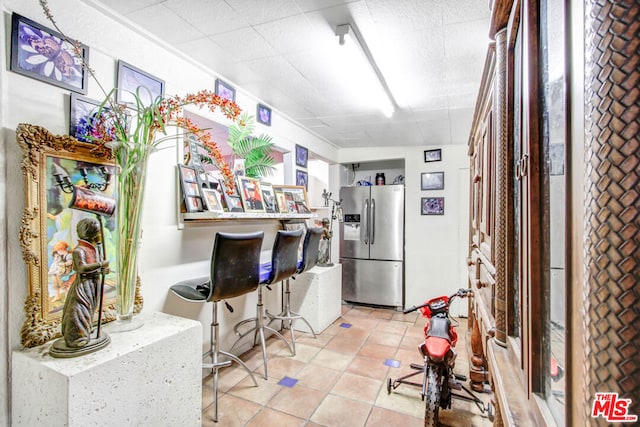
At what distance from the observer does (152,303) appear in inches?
80.2

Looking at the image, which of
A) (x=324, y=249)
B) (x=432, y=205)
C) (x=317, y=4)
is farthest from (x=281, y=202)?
(x=432, y=205)

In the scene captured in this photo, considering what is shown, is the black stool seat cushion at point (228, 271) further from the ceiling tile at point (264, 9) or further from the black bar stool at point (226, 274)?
the ceiling tile at point (264, 9)

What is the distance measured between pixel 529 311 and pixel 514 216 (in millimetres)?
333

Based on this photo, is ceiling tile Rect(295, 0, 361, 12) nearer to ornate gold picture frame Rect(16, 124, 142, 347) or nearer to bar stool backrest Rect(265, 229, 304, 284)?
ornate gold picture frame Rect(16, 124, 142, 347)

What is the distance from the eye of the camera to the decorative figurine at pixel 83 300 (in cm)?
128

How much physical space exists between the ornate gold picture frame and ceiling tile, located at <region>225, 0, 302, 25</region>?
42.3 inches

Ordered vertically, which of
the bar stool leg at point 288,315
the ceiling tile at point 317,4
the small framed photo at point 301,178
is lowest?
the bar stool leg at point 288,315

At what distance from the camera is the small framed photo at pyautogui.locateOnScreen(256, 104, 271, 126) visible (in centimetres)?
305

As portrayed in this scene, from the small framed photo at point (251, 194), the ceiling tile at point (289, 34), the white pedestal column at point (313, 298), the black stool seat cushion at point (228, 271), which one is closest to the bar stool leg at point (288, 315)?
the white pedestal column at point (313, 298)

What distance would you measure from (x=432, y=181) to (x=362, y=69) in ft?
9.36

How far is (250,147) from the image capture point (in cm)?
279

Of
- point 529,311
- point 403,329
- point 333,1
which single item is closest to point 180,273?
point 333,1

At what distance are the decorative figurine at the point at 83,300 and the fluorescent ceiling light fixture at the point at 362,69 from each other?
1704 millimetres

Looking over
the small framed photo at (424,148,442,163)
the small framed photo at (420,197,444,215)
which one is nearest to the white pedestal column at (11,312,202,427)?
the small framed photo at (420,197,444,215)
